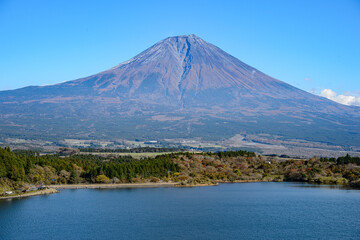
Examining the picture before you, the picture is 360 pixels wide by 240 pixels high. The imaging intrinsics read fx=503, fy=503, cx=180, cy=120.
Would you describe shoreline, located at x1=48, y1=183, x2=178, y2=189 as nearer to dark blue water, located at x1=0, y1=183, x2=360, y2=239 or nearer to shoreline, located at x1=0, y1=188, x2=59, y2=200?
dark blue water, located at x1=0, y1=183, x2=360, y2=239

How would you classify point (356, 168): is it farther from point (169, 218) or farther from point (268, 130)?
point (268, 130)

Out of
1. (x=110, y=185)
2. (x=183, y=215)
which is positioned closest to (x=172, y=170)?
(x=110, y=185)

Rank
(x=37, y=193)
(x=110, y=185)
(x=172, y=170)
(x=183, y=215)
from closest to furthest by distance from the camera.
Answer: (x=183, y=215) → (x=37, y=193) → (x=110, y=185) → (x=172, y=170)

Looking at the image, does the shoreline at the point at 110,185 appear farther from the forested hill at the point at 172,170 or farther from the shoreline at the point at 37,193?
the shoreline at the point at 37,193

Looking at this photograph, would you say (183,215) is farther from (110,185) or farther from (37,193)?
(110,185)

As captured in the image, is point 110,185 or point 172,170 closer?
point 110,185

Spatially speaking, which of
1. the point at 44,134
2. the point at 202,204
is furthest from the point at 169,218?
the point at 44,134

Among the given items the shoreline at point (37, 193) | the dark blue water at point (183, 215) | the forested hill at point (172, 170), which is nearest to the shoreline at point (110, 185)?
the forested hill at point (172, 170)
